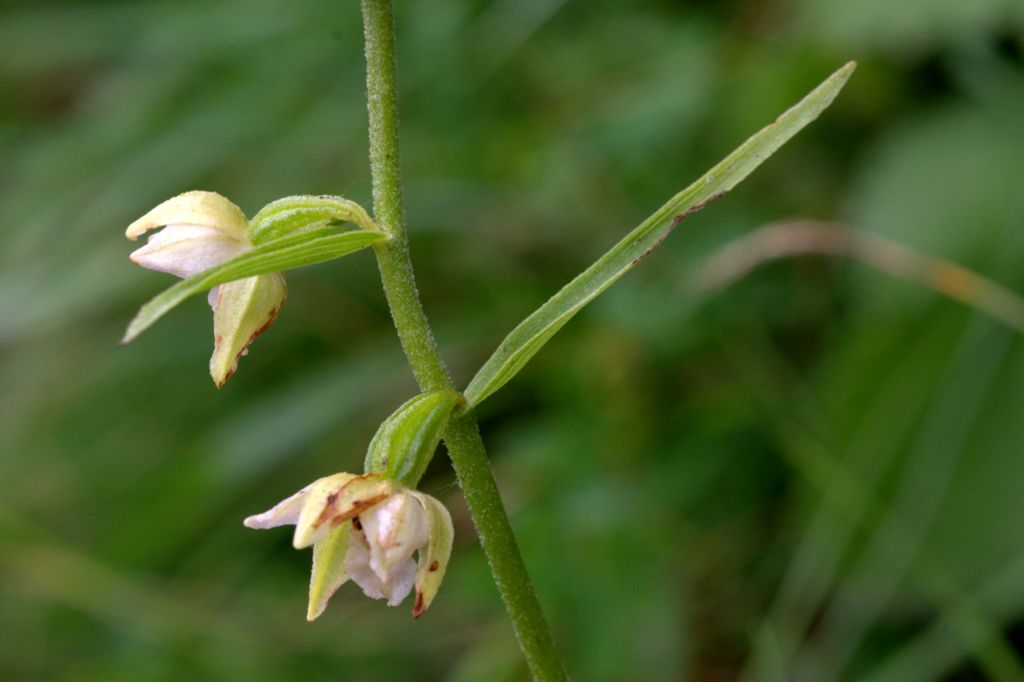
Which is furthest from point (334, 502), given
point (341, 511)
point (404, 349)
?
point (404, 349)

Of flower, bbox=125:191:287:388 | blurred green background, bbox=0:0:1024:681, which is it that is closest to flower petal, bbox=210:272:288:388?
flower, bbox=125:191:287:388

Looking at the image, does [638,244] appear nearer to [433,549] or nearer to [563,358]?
[433,549]

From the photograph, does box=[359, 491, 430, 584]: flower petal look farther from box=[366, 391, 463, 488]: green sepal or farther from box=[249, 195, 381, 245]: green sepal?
box=[249, 195, 381, 245]: green sepal

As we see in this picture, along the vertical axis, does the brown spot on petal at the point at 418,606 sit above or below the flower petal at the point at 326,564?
below

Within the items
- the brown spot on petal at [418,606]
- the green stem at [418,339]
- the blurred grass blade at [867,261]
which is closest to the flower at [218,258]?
the green stem at [418,339]

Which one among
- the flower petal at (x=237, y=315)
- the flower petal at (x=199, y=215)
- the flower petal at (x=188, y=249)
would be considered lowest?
the flower petal at (x=237, y=315)

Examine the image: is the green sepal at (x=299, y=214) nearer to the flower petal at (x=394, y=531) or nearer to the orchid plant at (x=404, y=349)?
the orchid plant at (x=404, y=349)

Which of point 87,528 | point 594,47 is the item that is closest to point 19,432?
point 87,528
